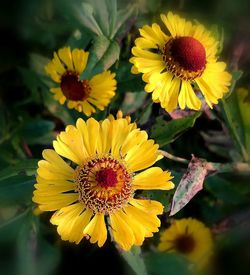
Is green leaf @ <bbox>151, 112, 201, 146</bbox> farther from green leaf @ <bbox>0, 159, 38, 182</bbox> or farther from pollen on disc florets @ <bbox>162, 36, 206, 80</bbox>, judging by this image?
green leaf @ <bbox>0, 159, 38, 182</bbox>

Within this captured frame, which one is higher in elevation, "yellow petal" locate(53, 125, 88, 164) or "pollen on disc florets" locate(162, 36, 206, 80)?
"pollen on disc florets" locate(162, 36, 206, 80)

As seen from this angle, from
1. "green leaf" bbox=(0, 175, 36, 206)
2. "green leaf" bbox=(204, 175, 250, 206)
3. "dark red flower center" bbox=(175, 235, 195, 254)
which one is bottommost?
"dark red flower center" bbox=(175, 235, 195, 254)

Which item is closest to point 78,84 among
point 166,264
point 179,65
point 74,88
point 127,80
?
point 74,88

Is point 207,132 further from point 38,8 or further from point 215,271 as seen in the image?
point 38,8

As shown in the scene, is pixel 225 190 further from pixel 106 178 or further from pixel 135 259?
pixel 106 178

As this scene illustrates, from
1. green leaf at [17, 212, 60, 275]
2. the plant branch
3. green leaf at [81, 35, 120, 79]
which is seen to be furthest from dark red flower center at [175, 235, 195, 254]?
green leaf at [81, 35, 120, 79]

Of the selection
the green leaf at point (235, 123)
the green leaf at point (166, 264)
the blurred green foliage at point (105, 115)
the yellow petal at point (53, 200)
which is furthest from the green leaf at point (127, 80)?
the green leaf at point (166, 264)

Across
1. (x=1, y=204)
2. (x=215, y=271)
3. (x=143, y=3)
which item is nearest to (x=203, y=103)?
(x=143, y=3)
